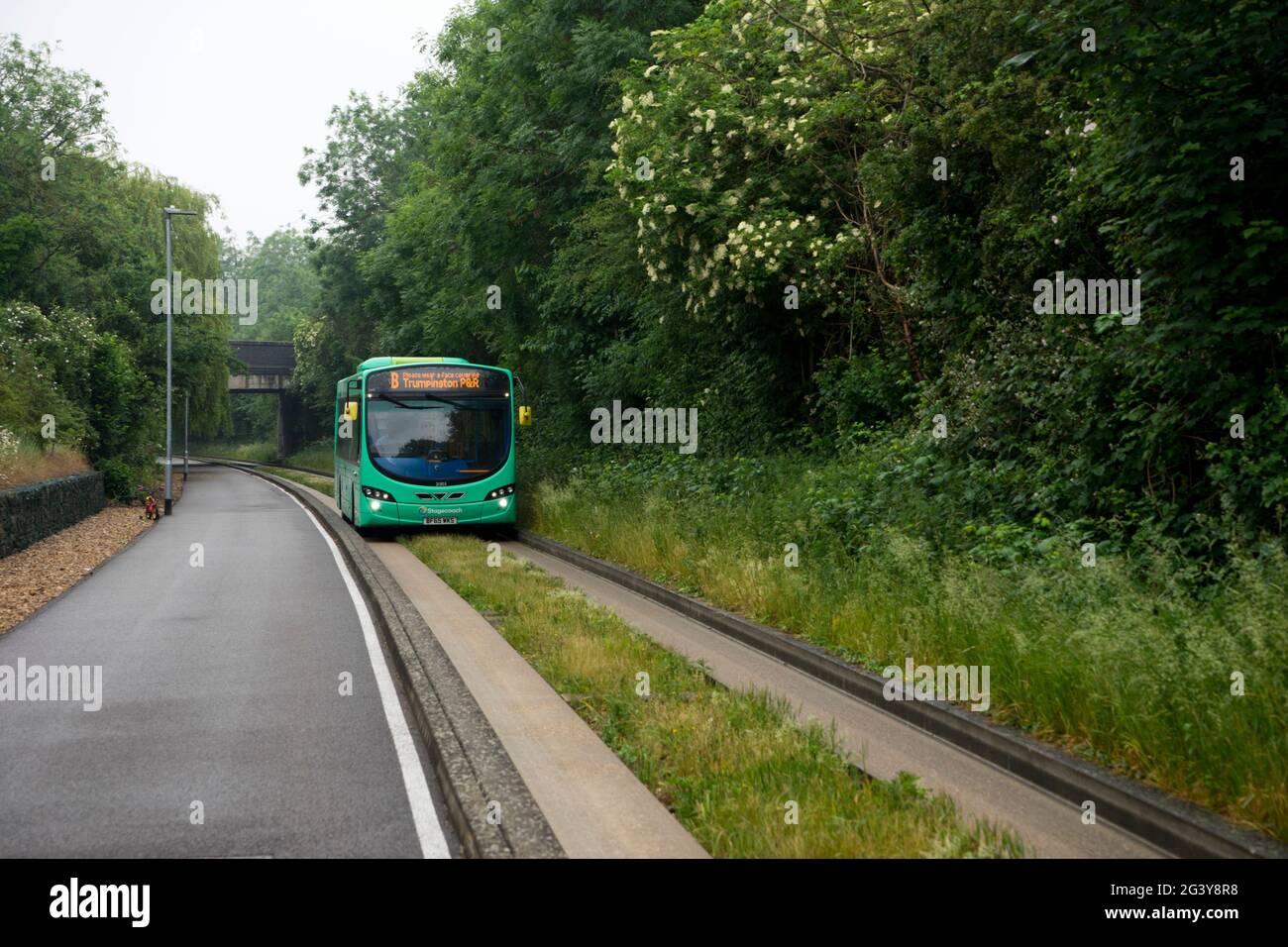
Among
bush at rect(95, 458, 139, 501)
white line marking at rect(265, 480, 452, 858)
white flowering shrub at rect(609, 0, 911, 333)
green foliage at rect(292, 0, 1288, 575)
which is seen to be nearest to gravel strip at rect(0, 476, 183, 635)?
white line marking at rect(265, 480, 452, 858)

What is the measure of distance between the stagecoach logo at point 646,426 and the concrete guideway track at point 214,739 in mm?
7962

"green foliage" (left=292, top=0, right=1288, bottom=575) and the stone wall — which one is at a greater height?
"green foliage" (left=292, top=0, right=1288, bottom=575)

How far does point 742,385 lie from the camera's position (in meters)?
19.4

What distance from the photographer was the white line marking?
566cm

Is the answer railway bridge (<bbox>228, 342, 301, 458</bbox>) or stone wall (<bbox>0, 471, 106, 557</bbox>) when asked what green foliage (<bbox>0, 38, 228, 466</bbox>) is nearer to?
stone wall (<bbox>0, 471, 106, 557</bbox>)

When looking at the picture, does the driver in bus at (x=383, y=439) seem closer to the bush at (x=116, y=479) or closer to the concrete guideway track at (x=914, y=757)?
the concrete guideway track at (x=914, y=757)

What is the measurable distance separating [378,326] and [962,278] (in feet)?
116
